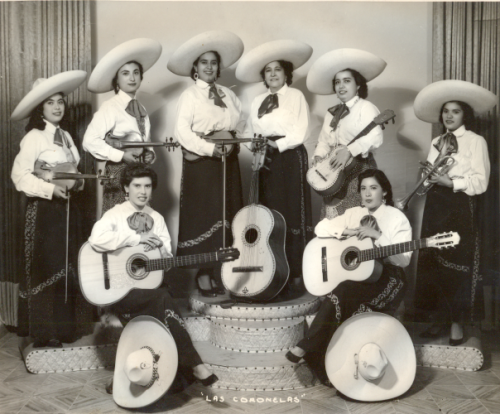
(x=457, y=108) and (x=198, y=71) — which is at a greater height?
(x=198, y=71)

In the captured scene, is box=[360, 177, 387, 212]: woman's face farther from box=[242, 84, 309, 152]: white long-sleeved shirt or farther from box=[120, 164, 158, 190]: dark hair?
box=[120, 164, 158, 190]: dark hair

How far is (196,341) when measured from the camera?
370 centimetres

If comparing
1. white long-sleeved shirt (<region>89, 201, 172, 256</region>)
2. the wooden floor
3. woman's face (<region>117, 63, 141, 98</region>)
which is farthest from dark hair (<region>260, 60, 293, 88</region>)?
the wooden floor

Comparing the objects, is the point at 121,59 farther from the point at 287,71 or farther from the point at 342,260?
the point at 342,260

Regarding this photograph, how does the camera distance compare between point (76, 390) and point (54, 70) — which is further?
point (54, 70)

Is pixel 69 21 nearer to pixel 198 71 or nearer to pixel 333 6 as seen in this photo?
pixel 198 71

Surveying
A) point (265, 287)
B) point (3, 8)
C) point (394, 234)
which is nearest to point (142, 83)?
point (3, 8)

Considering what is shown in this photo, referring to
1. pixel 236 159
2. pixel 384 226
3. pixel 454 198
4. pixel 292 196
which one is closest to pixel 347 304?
pixel 384 226

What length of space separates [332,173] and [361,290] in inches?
30.7

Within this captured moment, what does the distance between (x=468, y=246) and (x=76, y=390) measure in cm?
261

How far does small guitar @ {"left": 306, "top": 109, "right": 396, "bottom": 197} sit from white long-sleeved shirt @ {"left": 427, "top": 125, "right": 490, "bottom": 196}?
50 centimetres

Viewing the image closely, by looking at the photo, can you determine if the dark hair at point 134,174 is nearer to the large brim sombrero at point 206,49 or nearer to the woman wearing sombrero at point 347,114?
the large brim sombrero at point 206,49

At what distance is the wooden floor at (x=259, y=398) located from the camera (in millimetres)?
3154

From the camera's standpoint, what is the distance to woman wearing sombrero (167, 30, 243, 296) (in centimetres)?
370
